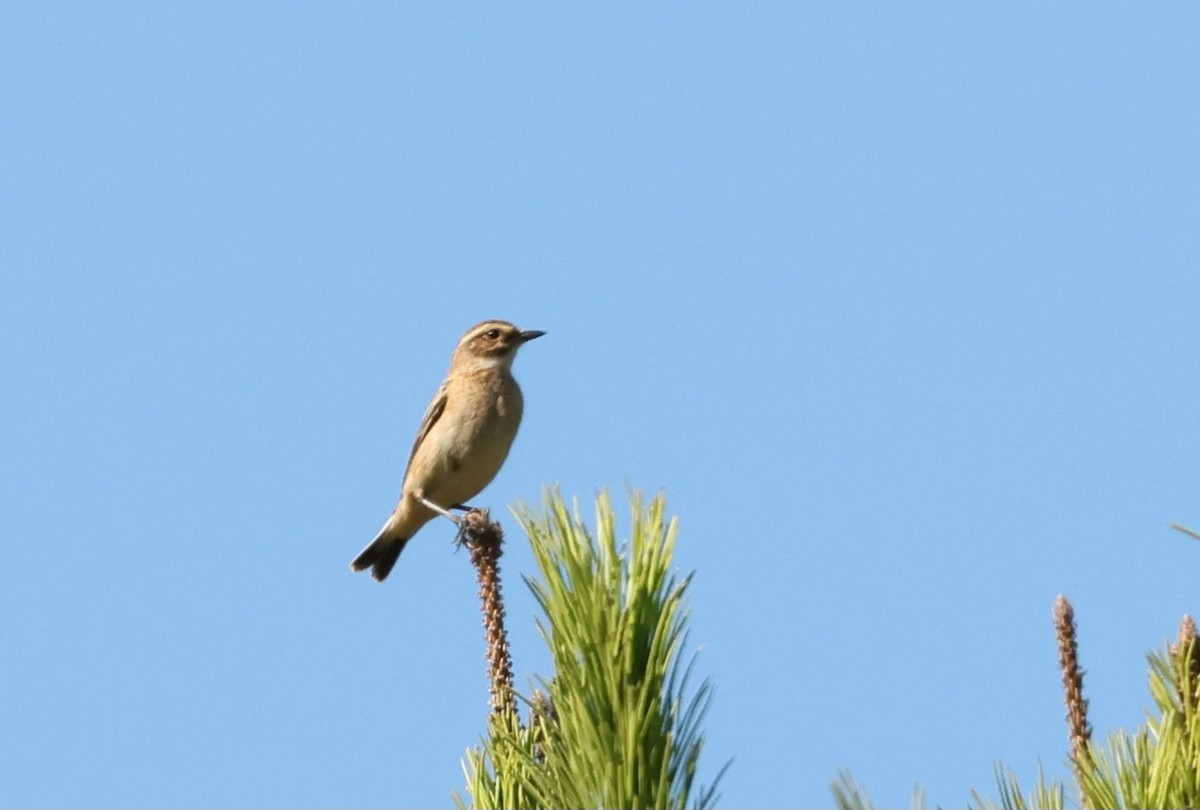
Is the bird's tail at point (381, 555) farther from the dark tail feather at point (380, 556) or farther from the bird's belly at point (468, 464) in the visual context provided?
the bird's belly at point (468, 464)

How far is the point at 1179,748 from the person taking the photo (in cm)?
328

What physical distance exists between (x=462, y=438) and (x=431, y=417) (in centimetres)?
89

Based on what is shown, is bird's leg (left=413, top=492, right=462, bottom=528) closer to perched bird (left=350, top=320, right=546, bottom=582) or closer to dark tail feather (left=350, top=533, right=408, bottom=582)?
perched bird (left=350, top=320, right=546, bottom=582)

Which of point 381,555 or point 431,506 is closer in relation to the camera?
point 431,506

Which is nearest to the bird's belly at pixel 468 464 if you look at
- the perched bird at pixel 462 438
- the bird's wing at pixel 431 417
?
the perched bird at pixel 462 438

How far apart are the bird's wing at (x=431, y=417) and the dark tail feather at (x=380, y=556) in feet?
2.52

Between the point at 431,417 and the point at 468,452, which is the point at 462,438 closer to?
the point at 468,452

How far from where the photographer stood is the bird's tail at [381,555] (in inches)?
526

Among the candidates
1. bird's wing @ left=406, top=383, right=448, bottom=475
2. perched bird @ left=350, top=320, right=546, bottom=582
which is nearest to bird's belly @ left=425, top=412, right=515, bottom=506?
perched bird @ left=350, top=320, right=546, bottom=582

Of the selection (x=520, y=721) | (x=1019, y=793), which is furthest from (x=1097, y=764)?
(x=520, y=721)

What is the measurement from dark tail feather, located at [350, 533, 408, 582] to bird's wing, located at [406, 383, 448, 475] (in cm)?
77

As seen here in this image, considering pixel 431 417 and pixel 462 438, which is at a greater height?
pixel 431 417

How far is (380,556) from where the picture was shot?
1348cm

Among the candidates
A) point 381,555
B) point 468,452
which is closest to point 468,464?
point 468,452
